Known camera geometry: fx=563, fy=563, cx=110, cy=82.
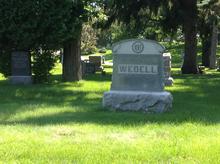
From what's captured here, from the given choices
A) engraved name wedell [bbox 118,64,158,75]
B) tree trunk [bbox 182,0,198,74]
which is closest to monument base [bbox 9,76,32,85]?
engraved name wedell [bbox 118,64,158,75]

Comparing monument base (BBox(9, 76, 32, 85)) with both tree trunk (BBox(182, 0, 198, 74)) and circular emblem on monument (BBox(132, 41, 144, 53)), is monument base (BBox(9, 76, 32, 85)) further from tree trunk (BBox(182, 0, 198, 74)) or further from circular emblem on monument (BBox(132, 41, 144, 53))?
tree trunk (BBox(182, 0, 198, 74))

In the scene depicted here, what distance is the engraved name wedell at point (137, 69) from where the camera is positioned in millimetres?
12242

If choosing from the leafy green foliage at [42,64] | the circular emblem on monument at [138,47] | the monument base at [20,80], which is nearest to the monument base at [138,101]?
the circular emblem on monument at [138,47]

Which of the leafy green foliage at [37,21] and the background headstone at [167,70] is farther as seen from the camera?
the background headstone at [167,70]

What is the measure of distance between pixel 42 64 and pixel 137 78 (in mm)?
9489

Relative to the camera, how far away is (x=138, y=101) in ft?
39.1

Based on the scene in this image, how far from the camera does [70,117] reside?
428 inches

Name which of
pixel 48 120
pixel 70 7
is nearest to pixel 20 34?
pixel 70 7

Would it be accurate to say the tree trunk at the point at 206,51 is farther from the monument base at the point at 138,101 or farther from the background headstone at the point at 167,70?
the monument base at the point at 138,101

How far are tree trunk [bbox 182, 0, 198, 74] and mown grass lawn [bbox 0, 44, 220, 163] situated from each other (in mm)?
16340

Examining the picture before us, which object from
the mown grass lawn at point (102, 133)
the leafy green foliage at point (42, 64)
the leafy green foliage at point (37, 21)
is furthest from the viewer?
the leafy green foliage at point (42, 64)

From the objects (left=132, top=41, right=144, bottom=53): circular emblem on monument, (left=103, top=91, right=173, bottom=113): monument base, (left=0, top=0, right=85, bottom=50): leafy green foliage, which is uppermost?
(left=0, top=0, right=85, bottom=50): leafy green foliage

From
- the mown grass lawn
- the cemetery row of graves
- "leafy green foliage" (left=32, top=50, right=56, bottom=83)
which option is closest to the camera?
the mown grass lawn

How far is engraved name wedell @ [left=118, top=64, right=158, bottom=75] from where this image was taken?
1224 centimetres
